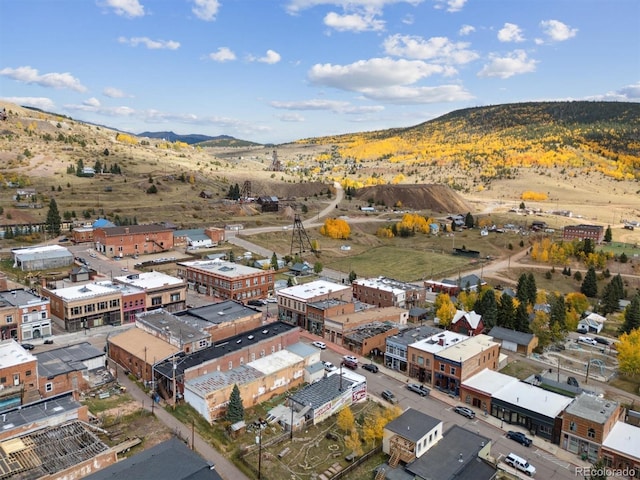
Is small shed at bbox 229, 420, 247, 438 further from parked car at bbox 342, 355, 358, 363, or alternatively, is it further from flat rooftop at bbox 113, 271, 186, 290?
flat rooftop at bbox 113, 271, 186, 290

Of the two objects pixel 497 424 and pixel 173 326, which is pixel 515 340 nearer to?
pixel 497 424

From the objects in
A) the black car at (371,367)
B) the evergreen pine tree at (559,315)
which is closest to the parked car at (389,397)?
the black car at (371,367)

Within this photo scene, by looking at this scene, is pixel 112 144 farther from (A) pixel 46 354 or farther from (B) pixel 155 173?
(A) pixel 46 354

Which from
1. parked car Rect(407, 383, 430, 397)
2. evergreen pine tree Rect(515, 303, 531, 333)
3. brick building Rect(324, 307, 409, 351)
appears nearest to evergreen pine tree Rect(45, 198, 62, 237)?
brick building Rect(324, 307, 409, 351)

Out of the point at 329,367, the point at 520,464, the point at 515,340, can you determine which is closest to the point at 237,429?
the point at 329,367

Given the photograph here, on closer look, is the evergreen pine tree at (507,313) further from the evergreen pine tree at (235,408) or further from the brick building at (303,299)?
the evergreen pine tree at (235,408)

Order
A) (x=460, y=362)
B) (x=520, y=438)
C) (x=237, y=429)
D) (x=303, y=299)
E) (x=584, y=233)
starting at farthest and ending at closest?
(x=584, y=233) < (x=303, y=299) < (x=460, y=362) < (x=520, y=438) < (x=237, y=429)
